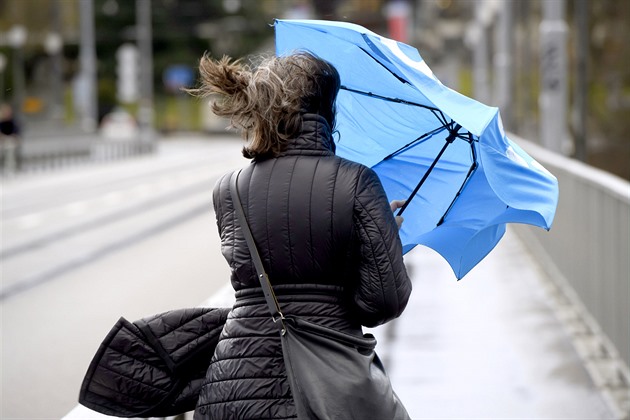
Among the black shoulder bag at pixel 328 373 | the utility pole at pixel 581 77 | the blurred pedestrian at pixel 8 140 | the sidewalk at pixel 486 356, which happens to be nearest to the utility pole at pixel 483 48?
the blurred pedestrian at pixel 8 140

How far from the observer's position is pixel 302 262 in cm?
348

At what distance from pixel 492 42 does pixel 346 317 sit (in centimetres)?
5538

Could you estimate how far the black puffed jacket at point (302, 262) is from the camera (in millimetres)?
3434

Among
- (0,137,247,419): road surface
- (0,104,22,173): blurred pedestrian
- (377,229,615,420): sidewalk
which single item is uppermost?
(377,229,615,420): sidewalk

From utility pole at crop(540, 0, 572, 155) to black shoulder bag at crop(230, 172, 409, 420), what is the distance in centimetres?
1389

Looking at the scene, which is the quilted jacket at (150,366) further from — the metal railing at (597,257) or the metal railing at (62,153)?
the metal railing at (62,153)

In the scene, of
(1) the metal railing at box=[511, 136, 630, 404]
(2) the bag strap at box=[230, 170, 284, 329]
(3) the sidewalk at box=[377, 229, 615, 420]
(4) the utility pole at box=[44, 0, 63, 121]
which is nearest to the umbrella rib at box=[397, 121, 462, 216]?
(2) the bag strap at box=[230, 170, 284, 329]

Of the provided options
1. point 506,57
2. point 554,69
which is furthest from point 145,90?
point 554,69

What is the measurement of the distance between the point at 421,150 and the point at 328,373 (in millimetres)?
1242

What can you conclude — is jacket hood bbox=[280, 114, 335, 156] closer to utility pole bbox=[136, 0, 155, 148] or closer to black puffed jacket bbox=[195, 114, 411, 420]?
black puffed jacket bbox=[195, 114, 411, 420]

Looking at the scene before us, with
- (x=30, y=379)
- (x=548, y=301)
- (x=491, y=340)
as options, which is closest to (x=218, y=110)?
(x=30, y=379)

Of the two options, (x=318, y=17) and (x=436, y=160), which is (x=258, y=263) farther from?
(x=318, y=17)

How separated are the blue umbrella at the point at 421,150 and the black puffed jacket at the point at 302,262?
58cm

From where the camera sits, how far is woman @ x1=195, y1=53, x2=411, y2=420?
11.3 feet
